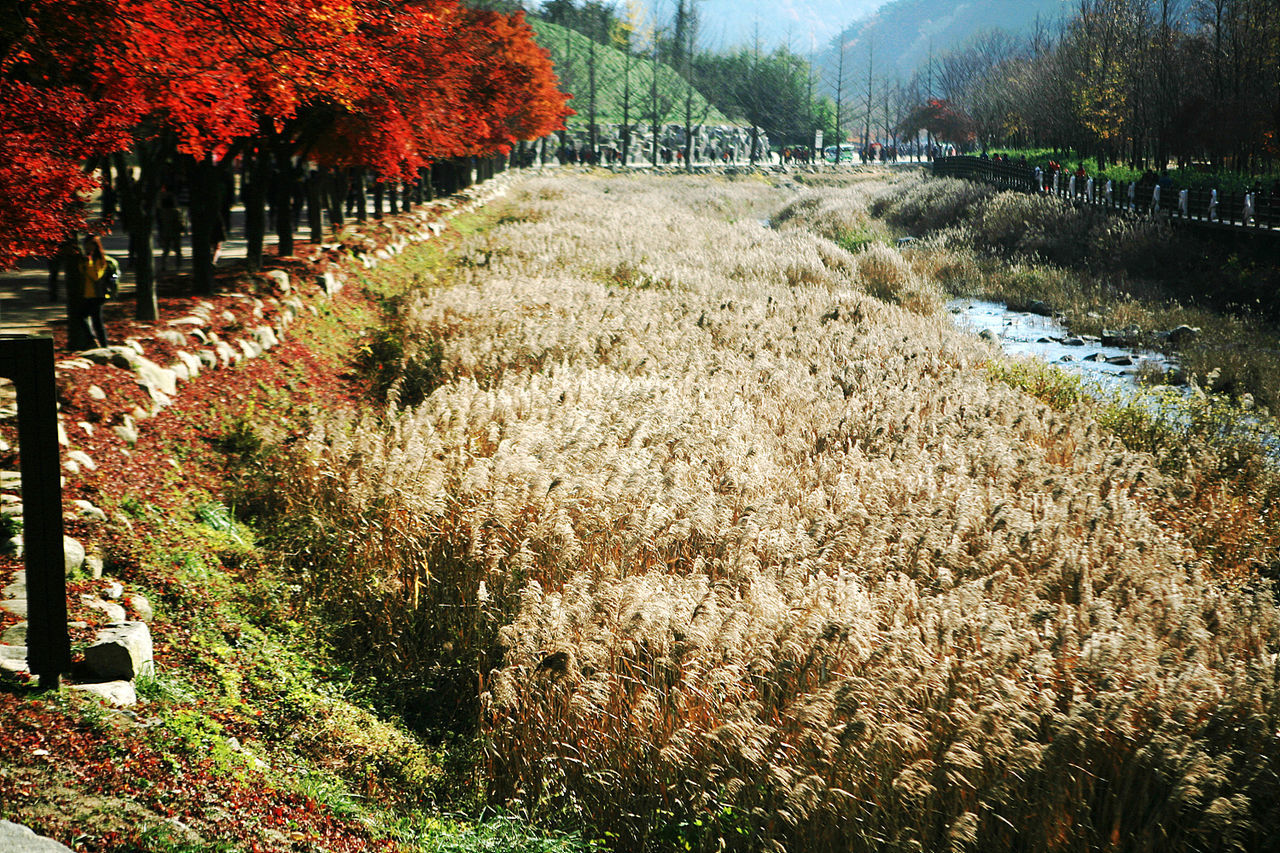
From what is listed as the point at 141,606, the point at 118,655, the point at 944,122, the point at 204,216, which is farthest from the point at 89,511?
the point at 944,122

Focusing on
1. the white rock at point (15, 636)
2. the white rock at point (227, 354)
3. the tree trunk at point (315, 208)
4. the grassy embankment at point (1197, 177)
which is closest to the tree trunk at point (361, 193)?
the tree trunk at point (315, 208)

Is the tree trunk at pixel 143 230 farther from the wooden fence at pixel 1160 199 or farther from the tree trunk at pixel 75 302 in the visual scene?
the wooden fence at pixel 1160 199

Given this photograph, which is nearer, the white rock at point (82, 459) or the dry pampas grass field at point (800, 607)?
the dry pampas grass field at point (800, 607)

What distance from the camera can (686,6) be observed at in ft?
443

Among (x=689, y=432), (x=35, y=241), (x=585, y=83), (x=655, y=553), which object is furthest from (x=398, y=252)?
(x=585, y=83)

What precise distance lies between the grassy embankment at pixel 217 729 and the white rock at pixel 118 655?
0.11m

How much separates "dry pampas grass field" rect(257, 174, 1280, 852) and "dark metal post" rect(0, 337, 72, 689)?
2.26 m

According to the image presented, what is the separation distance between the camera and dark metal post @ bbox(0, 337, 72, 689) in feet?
14.4

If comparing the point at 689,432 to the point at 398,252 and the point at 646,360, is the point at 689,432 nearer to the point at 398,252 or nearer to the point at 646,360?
the point at 646,360

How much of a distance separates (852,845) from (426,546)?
4.31 meters

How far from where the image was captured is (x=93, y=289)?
35.9 feet

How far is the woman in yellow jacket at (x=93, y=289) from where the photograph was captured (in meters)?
10.9

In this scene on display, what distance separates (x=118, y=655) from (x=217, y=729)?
2.13 feet

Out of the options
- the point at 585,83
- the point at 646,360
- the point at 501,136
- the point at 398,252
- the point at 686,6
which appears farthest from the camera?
the point at 686,6
